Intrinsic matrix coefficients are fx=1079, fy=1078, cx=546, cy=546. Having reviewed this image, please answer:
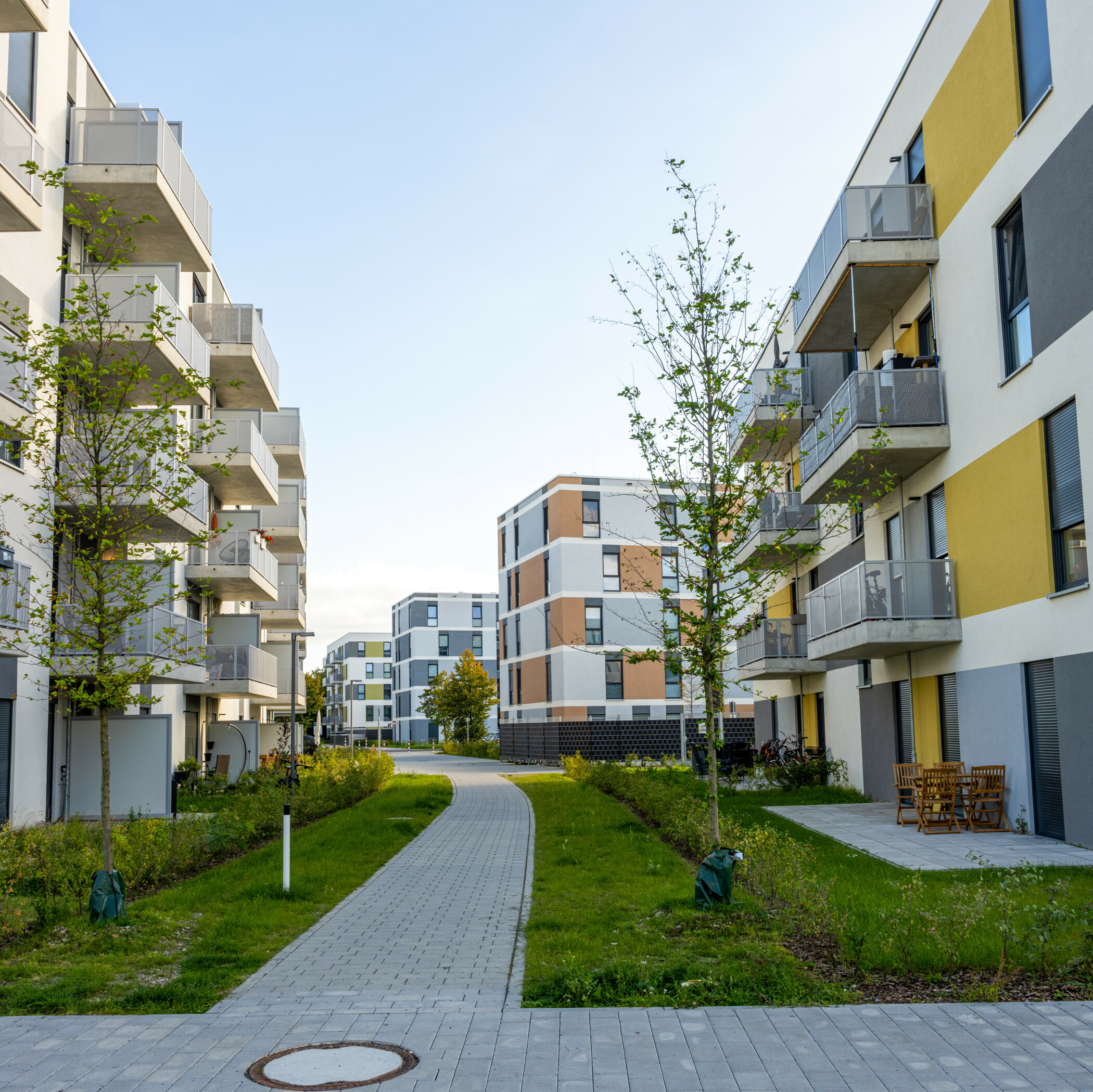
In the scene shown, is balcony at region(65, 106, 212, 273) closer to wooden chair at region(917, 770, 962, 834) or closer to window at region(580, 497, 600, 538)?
wooden chair at region(917, 770, 962, 834)

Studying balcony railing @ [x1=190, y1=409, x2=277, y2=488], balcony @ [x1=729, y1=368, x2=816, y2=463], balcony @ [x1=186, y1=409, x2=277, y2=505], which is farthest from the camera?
balcony railing @ [x1=190, y1=409, x2=277, y2=488]

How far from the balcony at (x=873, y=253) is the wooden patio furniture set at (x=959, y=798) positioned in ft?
24.0

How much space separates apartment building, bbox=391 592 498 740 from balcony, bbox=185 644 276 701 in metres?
76.2

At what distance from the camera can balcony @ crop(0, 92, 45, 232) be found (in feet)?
47.6

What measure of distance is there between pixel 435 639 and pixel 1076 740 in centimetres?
9700

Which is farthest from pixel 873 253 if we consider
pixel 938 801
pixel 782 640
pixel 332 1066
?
pixel 332 1066

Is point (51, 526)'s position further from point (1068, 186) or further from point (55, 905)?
point (1068, 186)

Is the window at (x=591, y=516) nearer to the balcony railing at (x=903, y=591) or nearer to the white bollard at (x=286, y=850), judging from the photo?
the balcony railing at (x=903, y=591)

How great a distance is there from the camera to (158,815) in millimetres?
20234

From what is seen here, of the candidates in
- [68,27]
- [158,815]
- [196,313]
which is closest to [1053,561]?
[158,815]

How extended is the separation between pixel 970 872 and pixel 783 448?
1989 centimetres

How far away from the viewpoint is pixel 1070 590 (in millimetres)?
13375

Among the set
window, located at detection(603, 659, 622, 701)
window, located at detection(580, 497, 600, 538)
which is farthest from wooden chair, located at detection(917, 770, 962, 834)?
window, located at detection(580, 497, 600, 538)

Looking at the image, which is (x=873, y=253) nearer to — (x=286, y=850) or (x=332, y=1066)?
(x=286, y=850)
